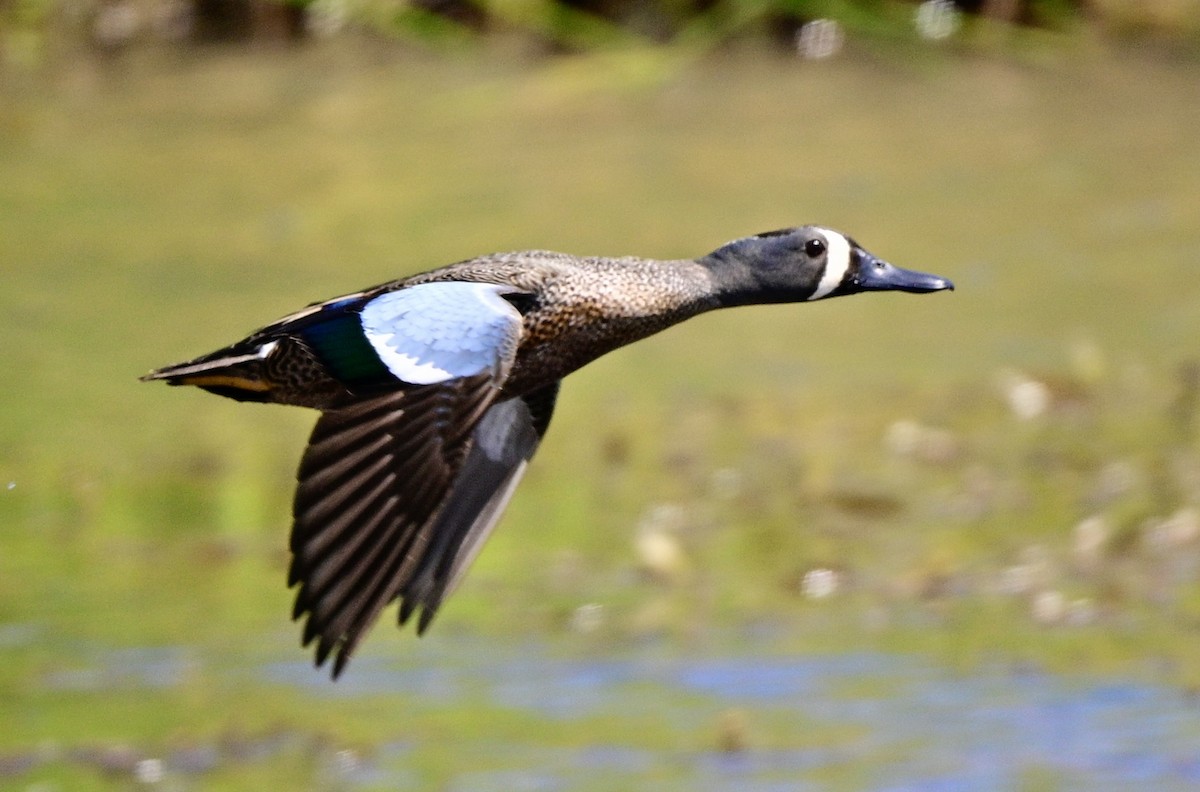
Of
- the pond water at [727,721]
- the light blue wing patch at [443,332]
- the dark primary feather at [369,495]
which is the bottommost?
the pond water at [727,721]

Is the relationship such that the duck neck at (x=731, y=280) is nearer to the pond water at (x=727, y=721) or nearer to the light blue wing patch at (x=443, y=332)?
the light blue wing patch at (x=443, y=332)

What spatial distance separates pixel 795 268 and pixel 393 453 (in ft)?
4.09

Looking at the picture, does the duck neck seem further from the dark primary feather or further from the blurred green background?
the blurred green background

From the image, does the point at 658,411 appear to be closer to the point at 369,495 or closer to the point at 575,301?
the point at 575,301

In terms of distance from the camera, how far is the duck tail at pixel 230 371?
457 cm

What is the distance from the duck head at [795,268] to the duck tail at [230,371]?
1.03 meters

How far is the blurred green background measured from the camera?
5547mm

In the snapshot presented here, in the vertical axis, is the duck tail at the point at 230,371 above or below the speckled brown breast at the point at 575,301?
below

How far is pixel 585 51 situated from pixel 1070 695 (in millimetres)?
5518

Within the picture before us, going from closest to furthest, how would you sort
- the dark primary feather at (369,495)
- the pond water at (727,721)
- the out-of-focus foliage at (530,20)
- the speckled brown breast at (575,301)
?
the dark primary feather at (369,495), the speckled brown breast at (575,301), the pond water at (727,721), the out-of-focus foliage at (530,20)

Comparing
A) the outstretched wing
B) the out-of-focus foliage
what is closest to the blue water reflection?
the outstretched wing

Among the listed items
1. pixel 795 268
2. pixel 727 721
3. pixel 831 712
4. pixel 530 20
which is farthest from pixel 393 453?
pixel 530 20

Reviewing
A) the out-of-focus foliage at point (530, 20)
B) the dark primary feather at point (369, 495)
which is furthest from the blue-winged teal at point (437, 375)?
the out-of-focus foliage at point (530, 20)

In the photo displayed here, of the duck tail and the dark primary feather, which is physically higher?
the dark primary feather
